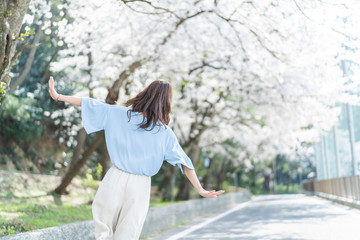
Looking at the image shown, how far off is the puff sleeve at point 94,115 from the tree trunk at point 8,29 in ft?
7.60

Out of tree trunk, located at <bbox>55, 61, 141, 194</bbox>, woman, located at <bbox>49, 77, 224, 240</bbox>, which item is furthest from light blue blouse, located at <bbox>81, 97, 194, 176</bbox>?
tree trunk, located at <bbox>55, 61, 141, 194</bbox>

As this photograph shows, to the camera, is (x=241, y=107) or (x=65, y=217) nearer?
(x=65, y=217)

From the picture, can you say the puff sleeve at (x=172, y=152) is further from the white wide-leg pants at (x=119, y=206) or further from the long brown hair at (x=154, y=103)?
the white wide-leg pants at (x=119, y=206)

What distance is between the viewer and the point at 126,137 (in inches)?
131

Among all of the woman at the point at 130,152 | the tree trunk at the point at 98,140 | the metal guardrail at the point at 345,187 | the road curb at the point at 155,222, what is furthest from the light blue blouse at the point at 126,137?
the metal guardrail at the point at 345,187

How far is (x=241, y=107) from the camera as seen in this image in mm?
18547

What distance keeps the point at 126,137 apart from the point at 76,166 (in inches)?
413

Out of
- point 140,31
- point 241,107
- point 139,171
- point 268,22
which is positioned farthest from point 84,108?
point 241,107

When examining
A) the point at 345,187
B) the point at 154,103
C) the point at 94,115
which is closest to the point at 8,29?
the point at 94,115

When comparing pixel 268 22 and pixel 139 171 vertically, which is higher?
pixel 268 22

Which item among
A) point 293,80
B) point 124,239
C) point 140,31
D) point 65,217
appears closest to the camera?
point 124,239

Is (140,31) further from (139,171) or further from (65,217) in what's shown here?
(139,171)

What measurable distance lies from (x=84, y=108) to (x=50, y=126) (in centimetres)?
1718

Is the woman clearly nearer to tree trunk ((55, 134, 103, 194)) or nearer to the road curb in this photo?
the road curb
